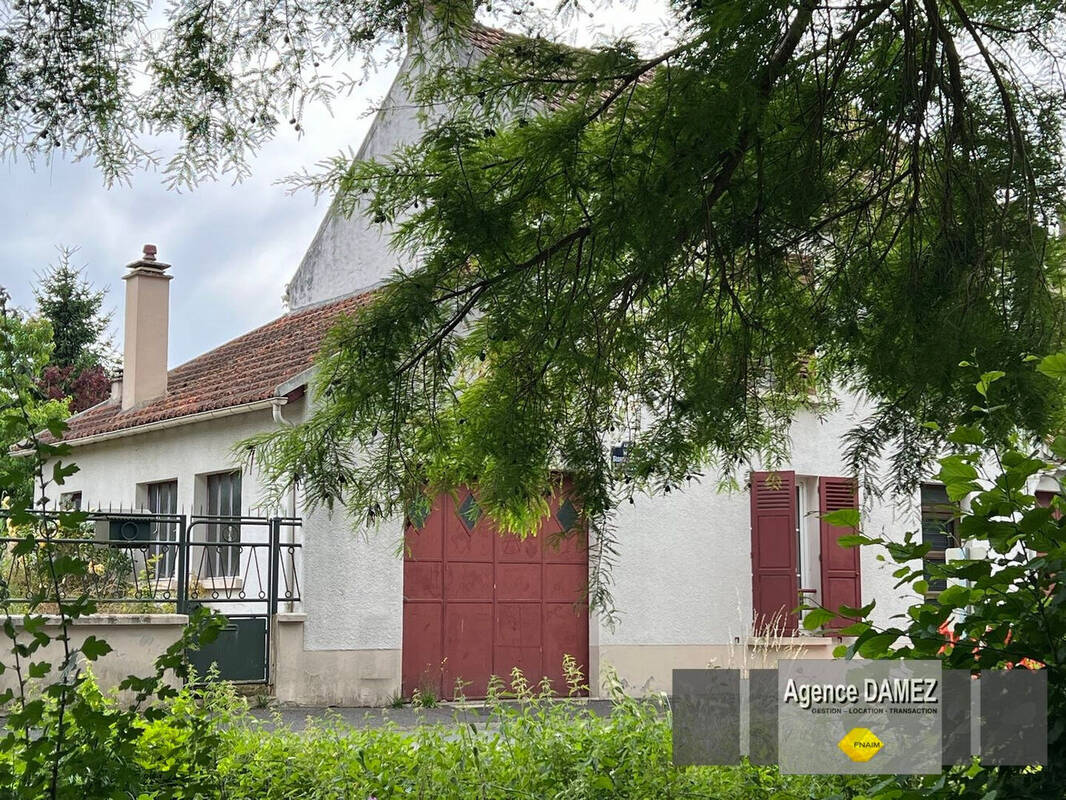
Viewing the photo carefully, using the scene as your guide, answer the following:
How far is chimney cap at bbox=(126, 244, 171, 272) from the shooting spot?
44.6 feet

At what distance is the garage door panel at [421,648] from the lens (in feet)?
36.4

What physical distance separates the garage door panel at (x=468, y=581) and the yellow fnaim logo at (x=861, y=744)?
8.98 meters

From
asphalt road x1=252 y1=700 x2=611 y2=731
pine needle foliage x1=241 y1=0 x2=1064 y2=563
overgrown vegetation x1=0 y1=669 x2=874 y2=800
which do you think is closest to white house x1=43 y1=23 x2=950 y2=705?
asphalt road x1=252 y1=700 x2=611 y2=731

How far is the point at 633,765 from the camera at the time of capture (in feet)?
15.9

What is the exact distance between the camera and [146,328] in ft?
45.5

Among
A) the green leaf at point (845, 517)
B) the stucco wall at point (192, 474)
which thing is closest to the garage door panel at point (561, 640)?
the stucco wall at point (192, 474)

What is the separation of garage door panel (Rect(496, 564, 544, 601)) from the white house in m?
0.02

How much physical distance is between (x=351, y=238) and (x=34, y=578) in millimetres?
5302

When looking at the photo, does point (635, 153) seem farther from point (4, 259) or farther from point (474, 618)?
point (474, 618)

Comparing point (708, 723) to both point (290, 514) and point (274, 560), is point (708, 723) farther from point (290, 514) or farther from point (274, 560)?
point (290, 514)

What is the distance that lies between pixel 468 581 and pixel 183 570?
9.33 feet

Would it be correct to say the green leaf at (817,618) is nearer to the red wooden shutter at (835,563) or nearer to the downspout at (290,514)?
the downspout at (290,514)

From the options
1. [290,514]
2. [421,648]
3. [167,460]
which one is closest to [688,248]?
[290,514]

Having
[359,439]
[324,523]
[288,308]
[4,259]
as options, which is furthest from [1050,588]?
[288,308]
